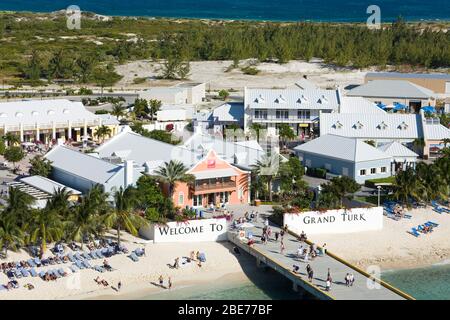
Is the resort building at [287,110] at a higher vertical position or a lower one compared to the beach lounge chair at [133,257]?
higher

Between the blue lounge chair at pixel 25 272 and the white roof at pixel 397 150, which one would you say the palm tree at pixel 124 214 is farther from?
the white roof at pixel 397 150

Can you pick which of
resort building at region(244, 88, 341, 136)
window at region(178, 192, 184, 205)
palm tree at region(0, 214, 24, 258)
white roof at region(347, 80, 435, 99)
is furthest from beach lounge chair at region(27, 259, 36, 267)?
white roof at region(347, 80, 435, 99)

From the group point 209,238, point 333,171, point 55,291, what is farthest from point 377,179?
point 55,291

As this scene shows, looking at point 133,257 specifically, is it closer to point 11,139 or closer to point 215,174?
point 215,174

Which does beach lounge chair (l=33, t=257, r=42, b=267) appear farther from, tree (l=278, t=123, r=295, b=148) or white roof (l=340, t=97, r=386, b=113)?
white roof (l=340, t=97, r=386, b=113)

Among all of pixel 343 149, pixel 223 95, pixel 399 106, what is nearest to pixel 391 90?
pixel 399 106

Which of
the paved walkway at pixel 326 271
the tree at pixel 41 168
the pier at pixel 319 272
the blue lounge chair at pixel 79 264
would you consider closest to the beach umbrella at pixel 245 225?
the paved walkway at pixel 326 271

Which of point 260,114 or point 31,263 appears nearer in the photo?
point 31,263
